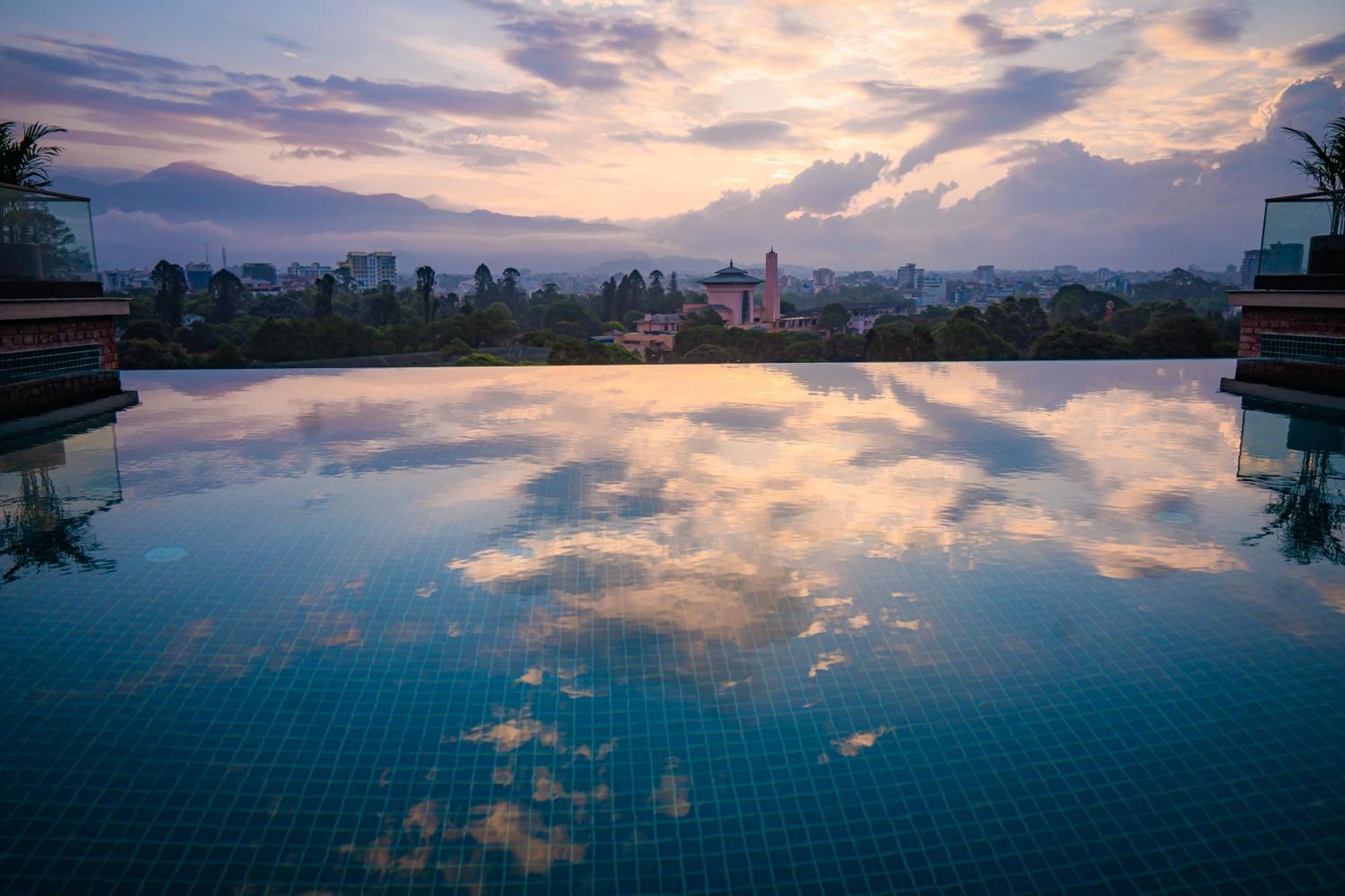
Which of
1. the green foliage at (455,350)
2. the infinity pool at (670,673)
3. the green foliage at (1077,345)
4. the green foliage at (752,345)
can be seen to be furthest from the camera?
the green foliage at (455,350)

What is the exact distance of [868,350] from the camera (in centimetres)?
2369

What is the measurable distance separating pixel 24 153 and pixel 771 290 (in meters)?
72.2

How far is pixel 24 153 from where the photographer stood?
10086 mm

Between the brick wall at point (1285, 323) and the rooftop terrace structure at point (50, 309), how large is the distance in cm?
1515

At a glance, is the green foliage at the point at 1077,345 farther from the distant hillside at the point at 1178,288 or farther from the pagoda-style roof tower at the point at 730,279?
the pagoda-style roof tower at the point at 730,279

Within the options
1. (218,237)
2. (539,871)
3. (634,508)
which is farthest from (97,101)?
(218,237)

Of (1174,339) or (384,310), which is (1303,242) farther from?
(384,310)

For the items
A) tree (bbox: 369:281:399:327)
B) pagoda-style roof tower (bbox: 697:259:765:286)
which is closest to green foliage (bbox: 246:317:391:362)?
tree (bbox: 369:281:399:327)

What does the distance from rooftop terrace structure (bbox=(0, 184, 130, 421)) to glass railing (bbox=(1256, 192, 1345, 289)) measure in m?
15.2

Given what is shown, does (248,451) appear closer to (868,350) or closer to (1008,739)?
(1008,739)

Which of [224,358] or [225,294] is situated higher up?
[225,294]

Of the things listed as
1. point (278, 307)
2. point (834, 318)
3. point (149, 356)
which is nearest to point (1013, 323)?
point (149, 356)

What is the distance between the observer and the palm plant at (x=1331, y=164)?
33.9ft

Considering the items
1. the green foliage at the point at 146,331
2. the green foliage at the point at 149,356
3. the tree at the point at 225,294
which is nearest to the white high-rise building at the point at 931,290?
the tree at the point at 225,294
